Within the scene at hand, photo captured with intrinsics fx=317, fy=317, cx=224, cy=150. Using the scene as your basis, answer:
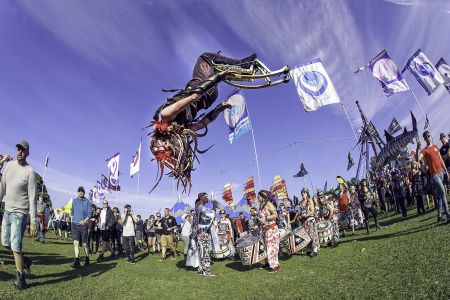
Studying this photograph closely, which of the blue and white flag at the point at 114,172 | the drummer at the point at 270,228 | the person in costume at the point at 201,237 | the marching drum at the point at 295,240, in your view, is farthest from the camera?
the blue and white flag at the point at 114,172

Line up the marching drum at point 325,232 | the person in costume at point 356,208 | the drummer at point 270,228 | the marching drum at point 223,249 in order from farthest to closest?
the person in costume at point 356,208, the marching drum at point 223,249, the marching drum at point 325,232, the drummer at point 270,228

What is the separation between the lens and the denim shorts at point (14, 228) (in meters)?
6.44

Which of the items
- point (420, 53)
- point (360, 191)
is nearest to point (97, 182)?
point (360, 191)

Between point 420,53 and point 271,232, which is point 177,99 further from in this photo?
point 420,53

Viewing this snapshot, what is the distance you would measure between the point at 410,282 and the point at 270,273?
14.1 ft

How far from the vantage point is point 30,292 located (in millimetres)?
6297

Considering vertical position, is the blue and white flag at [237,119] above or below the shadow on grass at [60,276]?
above

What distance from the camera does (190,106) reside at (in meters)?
4.44

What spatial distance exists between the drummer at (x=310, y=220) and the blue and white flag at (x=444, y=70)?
16.1 m

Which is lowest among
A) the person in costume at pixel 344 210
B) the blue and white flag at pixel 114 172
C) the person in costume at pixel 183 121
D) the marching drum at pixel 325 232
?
the marching drum at pixel 325 232

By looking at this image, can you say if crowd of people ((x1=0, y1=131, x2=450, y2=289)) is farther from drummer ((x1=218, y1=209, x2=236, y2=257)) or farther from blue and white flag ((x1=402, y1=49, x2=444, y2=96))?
blue and white flag ((x1=402, y1=49, x2=444, y2=96))

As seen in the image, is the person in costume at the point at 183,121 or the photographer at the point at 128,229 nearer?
the person in costume at the point at 183,121

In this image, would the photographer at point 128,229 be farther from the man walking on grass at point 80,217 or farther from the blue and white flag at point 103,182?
the blue and white flag at point 103,182

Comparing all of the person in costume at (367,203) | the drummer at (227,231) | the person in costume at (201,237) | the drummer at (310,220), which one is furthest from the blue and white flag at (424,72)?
the person in costume at (201,237)
